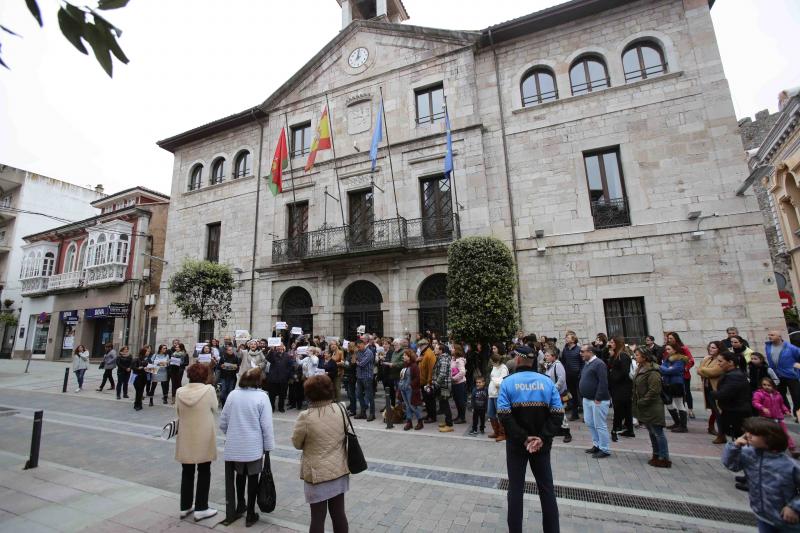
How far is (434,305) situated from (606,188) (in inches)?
279

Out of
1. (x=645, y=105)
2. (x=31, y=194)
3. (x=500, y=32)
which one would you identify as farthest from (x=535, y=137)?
(x=31, y=194)

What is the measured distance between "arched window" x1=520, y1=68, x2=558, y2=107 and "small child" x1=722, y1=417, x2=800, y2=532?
43.8 ft

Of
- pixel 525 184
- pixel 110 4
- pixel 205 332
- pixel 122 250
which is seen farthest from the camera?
pixel 122 250

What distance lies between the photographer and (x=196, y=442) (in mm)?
4125

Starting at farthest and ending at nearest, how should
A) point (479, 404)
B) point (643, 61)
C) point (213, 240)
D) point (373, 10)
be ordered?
point (373, 10)
point (213, 240)
point (643, 61)
point (479, 404)

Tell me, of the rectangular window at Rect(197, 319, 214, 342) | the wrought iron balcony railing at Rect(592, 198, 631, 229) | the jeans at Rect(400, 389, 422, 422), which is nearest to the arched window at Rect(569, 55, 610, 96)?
the wrought iron balcony railing at Rect(592, 198, 631, 229)

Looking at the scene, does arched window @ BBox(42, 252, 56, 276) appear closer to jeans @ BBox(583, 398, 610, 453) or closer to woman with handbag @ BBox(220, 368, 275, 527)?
Answer: woman with handbag @ BBox(220, 368, 275, 527)

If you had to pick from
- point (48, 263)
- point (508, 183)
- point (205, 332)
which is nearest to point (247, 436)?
→ point (508, 183)

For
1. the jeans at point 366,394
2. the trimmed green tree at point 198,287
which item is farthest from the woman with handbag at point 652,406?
the trimmed green tree at point 198,287

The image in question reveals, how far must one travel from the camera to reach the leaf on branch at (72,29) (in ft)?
5.67

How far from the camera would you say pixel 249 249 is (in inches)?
703

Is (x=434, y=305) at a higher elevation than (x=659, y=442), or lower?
higher

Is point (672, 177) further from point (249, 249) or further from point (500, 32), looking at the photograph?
point (249, 249)

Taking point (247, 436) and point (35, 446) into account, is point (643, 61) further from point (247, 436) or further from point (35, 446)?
point (35, 446)
